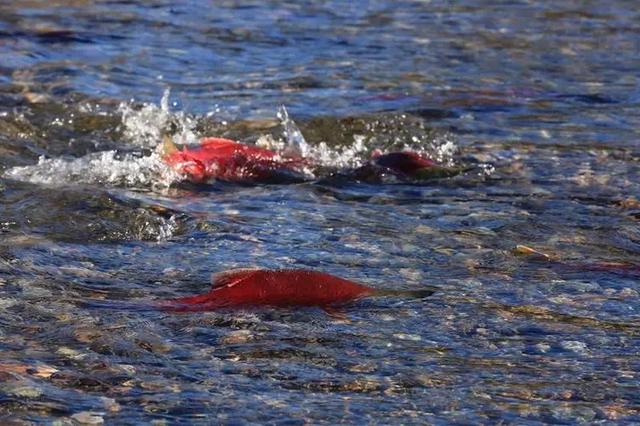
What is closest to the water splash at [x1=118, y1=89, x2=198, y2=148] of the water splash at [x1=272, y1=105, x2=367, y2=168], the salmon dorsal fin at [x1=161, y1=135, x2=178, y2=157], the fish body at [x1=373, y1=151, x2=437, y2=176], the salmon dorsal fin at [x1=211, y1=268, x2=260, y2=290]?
the water splash at [x1=272, y1=105, x2=367, y2=168]

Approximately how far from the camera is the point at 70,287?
4582mm

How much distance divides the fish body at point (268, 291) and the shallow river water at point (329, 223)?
6cm

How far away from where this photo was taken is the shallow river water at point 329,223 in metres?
3.76

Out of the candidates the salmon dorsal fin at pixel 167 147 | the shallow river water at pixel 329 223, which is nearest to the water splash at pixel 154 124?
the shallow river water at pixel 329 223

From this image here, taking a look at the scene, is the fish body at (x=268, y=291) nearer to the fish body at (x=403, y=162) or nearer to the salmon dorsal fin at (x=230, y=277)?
the salmon dorsal fin at (x=230, y=277)

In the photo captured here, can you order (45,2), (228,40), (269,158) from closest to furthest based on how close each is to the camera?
1. (269,158)
2. (228,40)
3. (45,2)

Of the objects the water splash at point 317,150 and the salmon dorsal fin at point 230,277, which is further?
the water splash at point 317,150

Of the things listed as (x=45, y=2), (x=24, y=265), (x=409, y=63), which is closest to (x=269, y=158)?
(x=24, y=265)

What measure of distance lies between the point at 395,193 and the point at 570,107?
82.7 inches

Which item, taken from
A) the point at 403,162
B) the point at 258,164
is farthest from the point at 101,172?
the point at 403,162

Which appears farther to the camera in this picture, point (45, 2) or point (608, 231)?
point (45, 2)

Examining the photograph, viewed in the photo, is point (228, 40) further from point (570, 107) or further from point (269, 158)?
point (269, 158)

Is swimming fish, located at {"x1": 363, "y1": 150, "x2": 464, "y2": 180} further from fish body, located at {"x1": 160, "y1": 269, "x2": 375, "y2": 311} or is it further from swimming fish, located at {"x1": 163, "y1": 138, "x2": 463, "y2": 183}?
fish body, located at {"x1": 160, "y1": 269, "x2": 375, "y2": 311}

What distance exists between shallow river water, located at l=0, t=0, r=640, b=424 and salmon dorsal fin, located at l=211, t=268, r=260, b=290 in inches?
6.1
